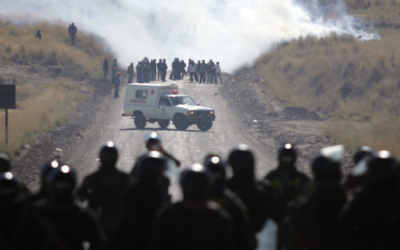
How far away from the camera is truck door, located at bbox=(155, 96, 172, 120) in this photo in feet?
85.1

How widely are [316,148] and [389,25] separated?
129 ft

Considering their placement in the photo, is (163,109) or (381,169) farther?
(163,109)

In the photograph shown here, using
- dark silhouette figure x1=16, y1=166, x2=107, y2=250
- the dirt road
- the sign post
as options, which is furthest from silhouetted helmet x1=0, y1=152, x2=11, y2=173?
the sign post

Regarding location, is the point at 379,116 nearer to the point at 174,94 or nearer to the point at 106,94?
the point at 174,94

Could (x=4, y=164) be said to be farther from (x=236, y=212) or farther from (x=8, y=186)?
(x=236, y=212)

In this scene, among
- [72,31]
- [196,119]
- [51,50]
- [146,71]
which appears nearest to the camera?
[196,119]

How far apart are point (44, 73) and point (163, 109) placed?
67.0 feet

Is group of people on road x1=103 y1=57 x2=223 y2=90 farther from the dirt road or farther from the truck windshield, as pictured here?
the truck windshield

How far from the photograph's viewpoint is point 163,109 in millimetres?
26078

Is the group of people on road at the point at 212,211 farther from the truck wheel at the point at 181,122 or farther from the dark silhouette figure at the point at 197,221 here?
the truck wheel at the point at 181,122

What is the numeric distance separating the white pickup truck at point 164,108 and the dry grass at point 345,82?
5648 millimetres

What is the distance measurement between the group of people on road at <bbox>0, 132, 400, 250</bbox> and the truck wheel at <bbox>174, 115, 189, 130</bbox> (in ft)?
64.3

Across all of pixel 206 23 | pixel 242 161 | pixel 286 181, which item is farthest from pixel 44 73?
pixel 206 23

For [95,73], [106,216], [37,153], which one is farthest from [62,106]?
[106,216]
